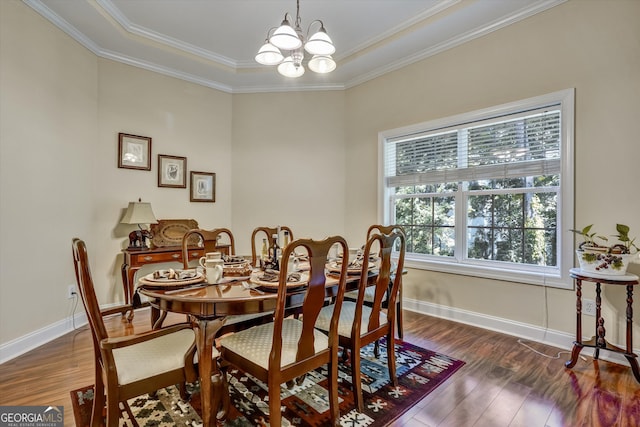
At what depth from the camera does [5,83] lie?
2.48 meters

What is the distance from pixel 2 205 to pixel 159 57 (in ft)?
7.47

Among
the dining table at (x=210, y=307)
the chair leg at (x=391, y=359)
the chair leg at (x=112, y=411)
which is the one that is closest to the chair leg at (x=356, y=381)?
the chair leg at (x=391, y=359)

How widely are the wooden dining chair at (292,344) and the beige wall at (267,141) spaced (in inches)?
84.8

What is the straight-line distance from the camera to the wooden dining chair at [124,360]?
1323mm

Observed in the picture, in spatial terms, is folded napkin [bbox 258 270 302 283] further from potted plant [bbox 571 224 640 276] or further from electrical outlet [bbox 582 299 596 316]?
electrical outlet [bbox 582 299 596 316]

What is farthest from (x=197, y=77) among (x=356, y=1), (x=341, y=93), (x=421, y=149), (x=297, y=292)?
(x=297, y=292)

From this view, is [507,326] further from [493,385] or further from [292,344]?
[292,344]

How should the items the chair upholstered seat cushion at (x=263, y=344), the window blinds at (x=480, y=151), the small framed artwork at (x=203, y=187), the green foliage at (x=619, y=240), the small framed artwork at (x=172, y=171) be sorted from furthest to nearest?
the small framed artwork at (x=203, y=187) → the small framed artwork at (x=172, y=171) → the window blinds at (x=480, y=151) → the green foliage at (x=619, y=240) → the chair upholstered seat cushion at (x=263, y=344)

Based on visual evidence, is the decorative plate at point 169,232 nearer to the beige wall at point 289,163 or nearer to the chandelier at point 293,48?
the beige wall at point 289,163

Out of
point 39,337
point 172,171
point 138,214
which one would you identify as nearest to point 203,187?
point 172,171

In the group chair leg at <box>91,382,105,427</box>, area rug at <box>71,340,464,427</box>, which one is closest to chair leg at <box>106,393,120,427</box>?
chair leg at <box>91,382,105,427</box>

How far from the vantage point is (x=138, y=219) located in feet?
11.2

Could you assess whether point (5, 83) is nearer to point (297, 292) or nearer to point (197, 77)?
point (197, 77)

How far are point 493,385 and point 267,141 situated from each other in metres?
3.84
